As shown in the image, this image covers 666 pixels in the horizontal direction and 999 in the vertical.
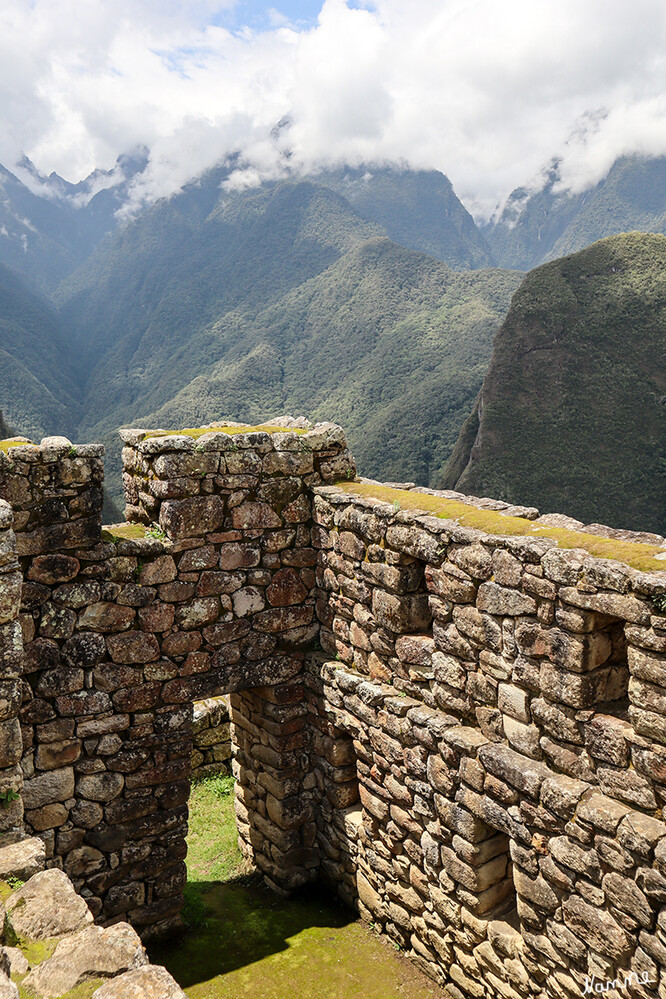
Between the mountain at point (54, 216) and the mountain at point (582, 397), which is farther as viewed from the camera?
the mountain at point (54, 216)

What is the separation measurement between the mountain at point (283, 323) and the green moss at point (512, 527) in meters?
46.9

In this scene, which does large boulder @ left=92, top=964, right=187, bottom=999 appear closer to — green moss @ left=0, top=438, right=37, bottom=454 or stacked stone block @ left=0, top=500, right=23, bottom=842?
stacked stone block @ left=0, top=500, right=23, bottom=842

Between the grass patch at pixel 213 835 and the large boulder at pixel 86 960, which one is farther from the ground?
the large boulder at pixel 86 960

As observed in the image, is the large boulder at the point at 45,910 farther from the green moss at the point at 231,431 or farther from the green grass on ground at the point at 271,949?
the green moss at the point at 231,431

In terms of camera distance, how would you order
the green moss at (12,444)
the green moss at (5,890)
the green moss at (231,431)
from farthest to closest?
the green moss at (231,431)
the green moss at (12,444)
the green moss at (5,890)

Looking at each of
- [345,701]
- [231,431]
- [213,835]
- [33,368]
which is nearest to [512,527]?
[345,701]

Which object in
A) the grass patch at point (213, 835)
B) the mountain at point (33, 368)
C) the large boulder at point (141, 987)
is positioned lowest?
the grass patch at point (213, 835)

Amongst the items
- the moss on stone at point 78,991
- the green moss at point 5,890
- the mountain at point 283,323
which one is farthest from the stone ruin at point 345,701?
the mountain at point 283,323

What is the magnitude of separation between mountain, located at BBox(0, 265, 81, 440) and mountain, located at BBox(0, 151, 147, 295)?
94.6ft

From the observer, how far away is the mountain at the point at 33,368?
259 feet

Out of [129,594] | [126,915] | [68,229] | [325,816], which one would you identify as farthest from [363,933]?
[68,229]

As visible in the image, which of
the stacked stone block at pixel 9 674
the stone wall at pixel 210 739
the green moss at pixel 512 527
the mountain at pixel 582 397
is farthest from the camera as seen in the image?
the mountain at pixel 582 397

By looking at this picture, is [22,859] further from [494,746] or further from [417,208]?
[417,208]

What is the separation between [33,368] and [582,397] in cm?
7307
